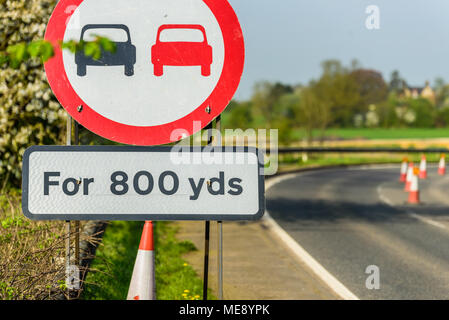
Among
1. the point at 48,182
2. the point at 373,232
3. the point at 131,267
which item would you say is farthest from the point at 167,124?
the point at 373,232

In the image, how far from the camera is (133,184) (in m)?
2.46

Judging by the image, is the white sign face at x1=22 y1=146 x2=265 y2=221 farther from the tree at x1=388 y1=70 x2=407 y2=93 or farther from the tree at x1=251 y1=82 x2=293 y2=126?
the tree at x1=388 y1=70 x2=407 y2=93

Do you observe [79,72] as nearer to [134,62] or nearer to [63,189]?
Result: [134,62]

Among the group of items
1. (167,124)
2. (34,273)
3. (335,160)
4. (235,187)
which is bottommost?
(335,160)

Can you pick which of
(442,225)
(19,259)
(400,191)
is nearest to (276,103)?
(400,191)

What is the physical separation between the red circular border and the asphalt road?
4975 millimetres

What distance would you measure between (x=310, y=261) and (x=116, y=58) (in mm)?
6914

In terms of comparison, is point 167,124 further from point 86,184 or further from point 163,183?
point 86,184

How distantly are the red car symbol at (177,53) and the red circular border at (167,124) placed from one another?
9 centimetres

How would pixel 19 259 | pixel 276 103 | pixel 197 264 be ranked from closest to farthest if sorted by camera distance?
pixel 19 259, pixel 197 264, pixel 276 103

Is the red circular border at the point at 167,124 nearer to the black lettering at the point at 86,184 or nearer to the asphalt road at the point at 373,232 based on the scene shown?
the black lettering at the point at 86,184

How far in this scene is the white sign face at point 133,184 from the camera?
96.3 inches
